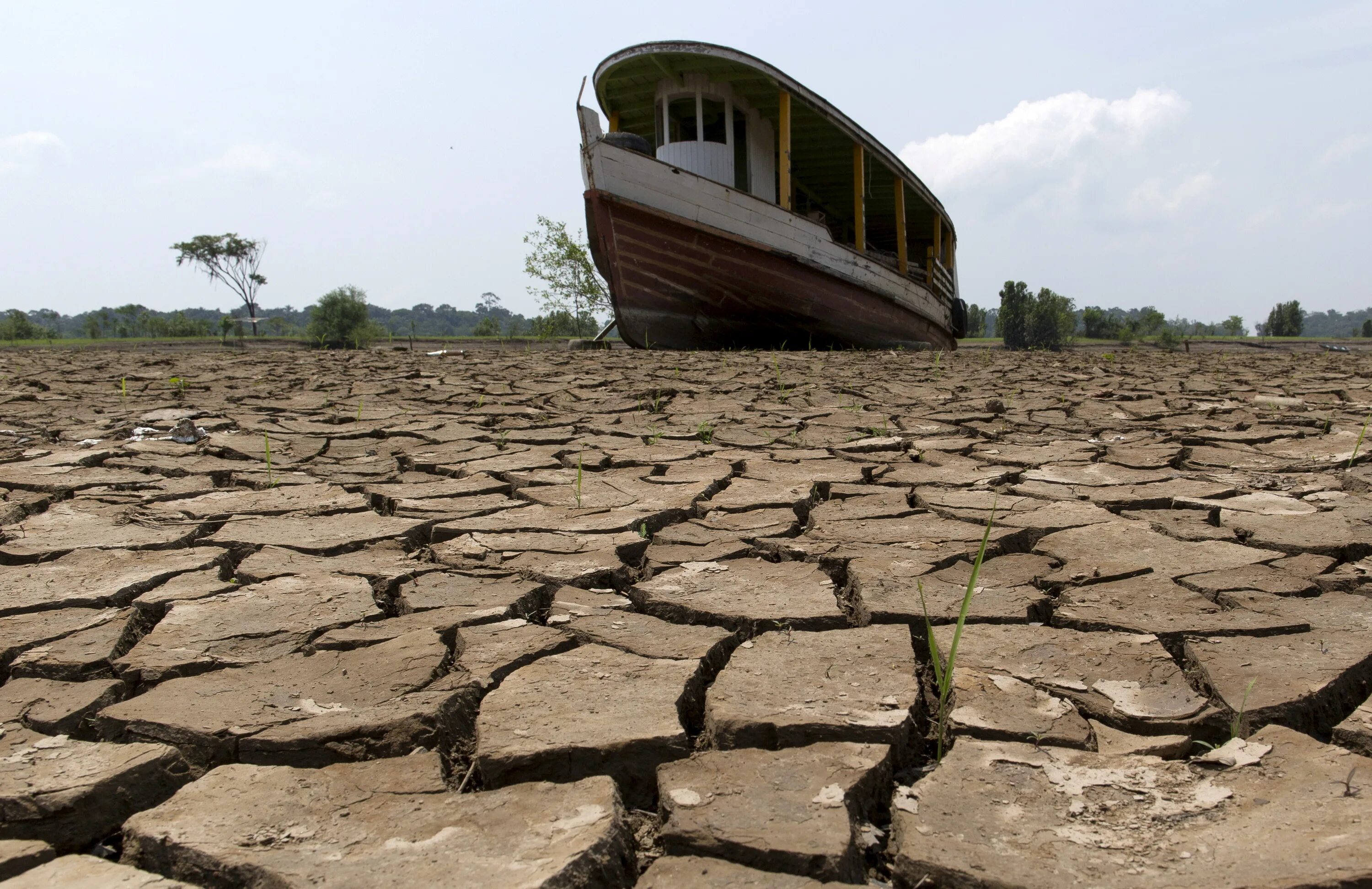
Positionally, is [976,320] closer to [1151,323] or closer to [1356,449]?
[1151,323]

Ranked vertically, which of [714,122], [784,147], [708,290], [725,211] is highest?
[714,122]

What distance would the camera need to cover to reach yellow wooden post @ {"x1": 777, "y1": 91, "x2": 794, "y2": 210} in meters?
8.70

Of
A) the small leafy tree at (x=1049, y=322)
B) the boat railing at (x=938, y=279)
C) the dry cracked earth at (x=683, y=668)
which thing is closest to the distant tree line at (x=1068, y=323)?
the small leafy tree at (x=1049, y=322)

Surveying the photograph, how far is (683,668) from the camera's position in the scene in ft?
4.66

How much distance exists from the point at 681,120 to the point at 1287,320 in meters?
44.9

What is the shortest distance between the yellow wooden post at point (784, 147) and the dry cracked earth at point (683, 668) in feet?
20.3

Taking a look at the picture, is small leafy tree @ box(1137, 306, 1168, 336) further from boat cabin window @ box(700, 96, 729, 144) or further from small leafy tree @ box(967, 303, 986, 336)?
boat cabin window @ box(700, 96, 729, 144)

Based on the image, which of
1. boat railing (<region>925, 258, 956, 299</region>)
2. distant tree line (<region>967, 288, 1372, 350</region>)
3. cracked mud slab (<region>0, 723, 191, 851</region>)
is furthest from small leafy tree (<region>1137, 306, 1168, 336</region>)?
cracked mud slab (<region>0, 723, 191, 851</region>)

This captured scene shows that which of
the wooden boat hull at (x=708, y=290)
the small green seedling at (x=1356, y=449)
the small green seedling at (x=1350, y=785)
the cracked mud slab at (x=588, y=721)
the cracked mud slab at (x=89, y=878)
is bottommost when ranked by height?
the cracked mud slab at (x=89, y=878)

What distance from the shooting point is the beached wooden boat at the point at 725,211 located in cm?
827

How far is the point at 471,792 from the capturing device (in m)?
1.10

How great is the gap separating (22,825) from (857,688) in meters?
1.09

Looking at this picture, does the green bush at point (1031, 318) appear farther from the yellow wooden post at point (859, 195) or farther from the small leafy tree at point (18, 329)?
the small leafy tree at point (18, 329)

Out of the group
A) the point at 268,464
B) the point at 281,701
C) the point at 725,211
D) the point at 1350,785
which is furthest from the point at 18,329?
the point at 1350,785
